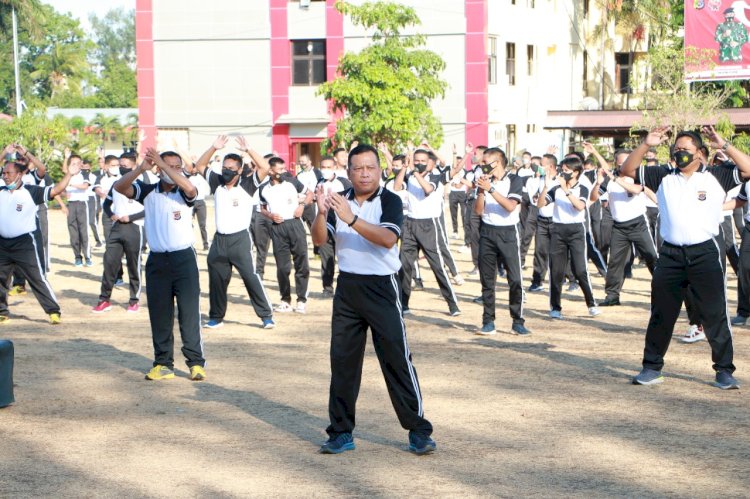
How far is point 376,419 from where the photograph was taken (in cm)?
888

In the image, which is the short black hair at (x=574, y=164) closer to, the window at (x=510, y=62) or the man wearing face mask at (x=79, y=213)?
the man wearing face mask at (x=79, y=213)

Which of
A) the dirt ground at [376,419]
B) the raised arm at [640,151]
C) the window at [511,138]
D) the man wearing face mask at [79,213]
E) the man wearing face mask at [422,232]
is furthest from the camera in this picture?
the window at [511,138]

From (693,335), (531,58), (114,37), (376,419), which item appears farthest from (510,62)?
(114,37)

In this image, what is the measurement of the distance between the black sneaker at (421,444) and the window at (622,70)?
155 ft

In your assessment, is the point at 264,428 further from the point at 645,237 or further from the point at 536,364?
the point at 645,237

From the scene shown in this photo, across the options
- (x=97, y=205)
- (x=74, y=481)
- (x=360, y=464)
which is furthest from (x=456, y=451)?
(x=97, y=205)

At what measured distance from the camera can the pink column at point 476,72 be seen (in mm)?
40562

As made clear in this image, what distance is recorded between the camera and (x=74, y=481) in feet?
23.7

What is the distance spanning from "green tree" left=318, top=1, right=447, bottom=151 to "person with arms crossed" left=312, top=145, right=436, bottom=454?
2528 centimetres

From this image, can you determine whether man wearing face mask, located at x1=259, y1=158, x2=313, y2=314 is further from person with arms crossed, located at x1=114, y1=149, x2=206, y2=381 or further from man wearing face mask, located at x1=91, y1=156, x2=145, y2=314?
person with arms crossed, located at x1=114, y1=149, x2=206, y2=381

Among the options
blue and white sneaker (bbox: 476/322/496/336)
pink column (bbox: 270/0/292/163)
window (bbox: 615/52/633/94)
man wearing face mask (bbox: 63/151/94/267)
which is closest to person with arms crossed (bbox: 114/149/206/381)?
blue and white sneaker (bbox: 476/322/496/336)

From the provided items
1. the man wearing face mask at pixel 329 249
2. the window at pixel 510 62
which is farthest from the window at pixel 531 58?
the man wearing face mask at pixel 329 249

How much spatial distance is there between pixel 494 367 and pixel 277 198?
4862mm

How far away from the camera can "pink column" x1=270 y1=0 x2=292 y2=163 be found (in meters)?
42.5
